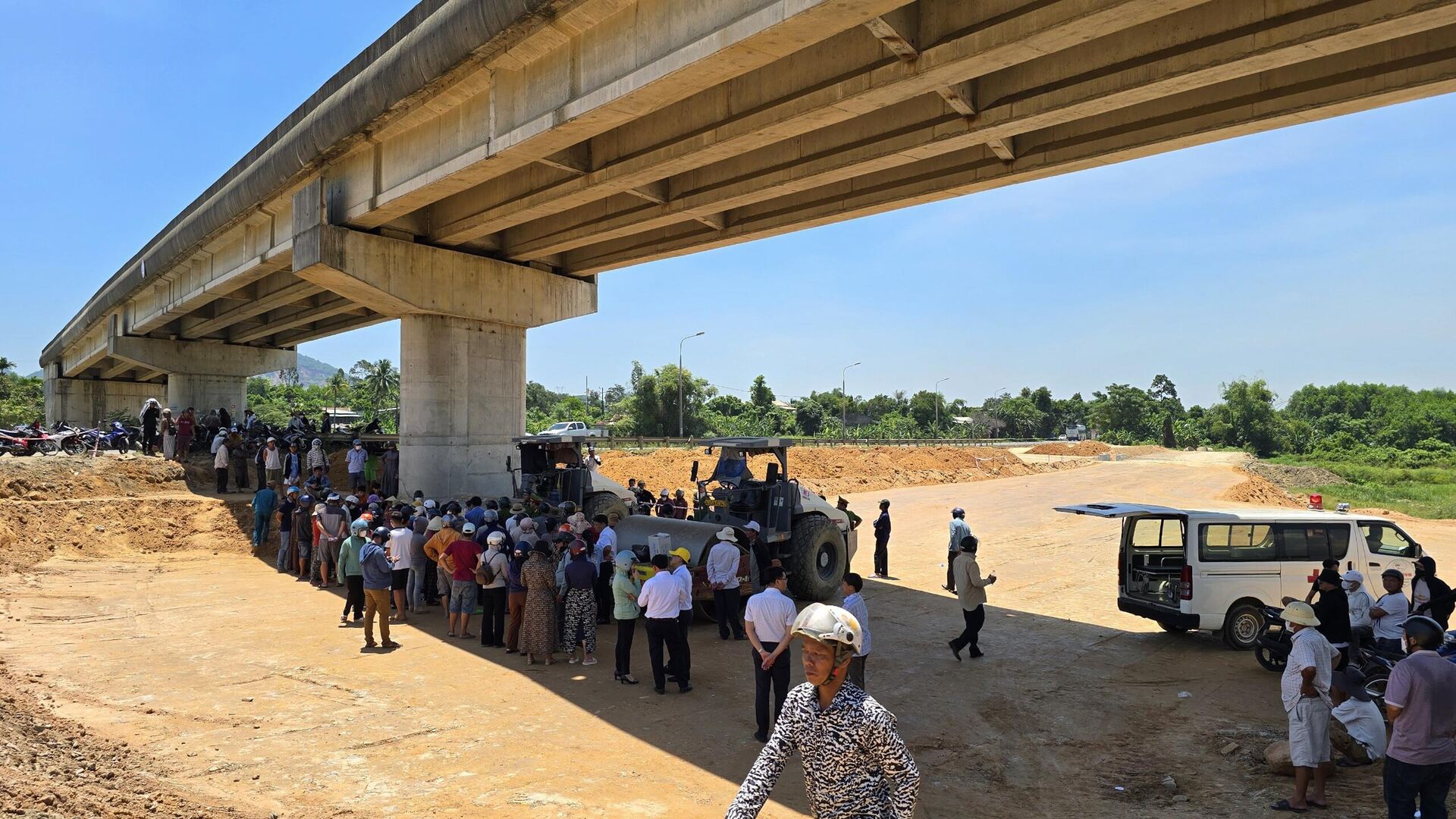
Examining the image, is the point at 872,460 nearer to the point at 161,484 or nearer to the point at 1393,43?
the point at 161,484

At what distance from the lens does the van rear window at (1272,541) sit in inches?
376

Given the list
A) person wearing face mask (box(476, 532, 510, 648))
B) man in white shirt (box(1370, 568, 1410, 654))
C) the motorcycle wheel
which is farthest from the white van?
person wearing face mask (box(476, 532, 510, 648))

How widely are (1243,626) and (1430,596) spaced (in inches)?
77.7

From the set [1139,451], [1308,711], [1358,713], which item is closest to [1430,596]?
[1358,713]

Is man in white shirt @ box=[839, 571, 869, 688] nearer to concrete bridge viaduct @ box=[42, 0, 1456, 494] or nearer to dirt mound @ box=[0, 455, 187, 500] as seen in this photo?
concrete bridge viaduct @ box=[42, 0, 1456, 494]

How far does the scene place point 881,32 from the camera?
821cm

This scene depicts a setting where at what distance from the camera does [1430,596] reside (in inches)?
316

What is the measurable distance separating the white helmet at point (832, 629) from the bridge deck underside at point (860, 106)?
260 inches

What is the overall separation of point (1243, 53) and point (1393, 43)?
193 cm

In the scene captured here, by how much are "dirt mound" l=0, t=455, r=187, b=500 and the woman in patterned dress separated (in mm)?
15677

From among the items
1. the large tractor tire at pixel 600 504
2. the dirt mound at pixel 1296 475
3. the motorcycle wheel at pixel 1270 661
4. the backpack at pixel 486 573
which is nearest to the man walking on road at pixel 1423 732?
the motorcycle wheel at pixel 1270 661

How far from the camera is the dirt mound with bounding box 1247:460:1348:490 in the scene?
4494 centimetres

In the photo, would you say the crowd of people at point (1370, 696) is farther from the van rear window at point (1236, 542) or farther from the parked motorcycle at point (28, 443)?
the parked motorcycle at point (28, 443)

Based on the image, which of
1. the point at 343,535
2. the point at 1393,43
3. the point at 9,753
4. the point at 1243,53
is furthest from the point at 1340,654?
the point at 343,535
